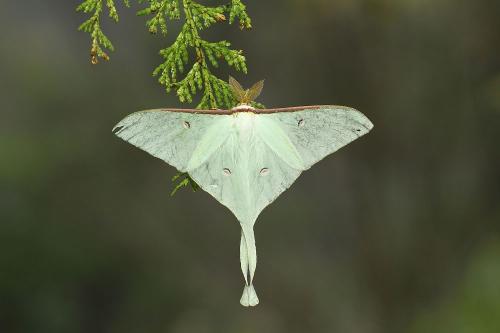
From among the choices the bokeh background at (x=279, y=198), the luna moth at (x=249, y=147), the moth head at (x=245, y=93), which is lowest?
the bokeh background at (x=279, y=198)

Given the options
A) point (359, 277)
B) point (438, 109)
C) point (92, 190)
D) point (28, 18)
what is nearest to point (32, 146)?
point (92, 190)

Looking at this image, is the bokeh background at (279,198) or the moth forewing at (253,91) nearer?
the moth forewing at (253,91)

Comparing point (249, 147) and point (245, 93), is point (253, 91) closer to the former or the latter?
point (245, 93)

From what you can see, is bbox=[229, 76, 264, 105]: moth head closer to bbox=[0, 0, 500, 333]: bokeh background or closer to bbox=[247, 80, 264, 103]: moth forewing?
bbox=[247, 80, 264, 103]: moth forewing

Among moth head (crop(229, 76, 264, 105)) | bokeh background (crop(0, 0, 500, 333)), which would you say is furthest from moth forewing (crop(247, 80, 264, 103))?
bokeh background (crop(0, 0, 500, 333))

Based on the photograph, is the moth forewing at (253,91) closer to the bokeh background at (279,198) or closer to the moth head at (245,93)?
the moth head at (245,93)

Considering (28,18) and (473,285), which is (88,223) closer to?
(28,18)

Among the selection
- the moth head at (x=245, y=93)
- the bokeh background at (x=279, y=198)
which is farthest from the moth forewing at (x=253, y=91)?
the bokeh background at (x=279, y=198)
